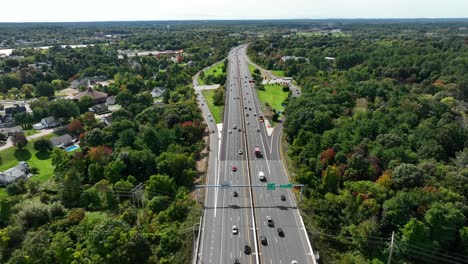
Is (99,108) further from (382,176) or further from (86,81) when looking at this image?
(382,176)

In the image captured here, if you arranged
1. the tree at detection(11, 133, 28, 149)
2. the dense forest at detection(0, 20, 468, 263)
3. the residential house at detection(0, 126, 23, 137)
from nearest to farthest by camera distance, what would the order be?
the dense forest at detection(0, 20, 468, 263), the tree at detection(11, 133, 28, 149), the residential house at detection(0, 126, 23, 137)

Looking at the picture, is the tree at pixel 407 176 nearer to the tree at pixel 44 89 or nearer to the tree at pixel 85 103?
the tree at pixel 85 103

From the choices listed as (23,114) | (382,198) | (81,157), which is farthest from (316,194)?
(23,114)

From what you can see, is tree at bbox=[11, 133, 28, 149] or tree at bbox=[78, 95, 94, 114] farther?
tree at bbox=[78, 95, 94, 114]

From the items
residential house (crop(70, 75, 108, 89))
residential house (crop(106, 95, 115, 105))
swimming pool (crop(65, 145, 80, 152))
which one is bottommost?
swimming pool (crop(65, 145, 80, 152))

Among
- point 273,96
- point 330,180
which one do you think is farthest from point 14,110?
point 330,180

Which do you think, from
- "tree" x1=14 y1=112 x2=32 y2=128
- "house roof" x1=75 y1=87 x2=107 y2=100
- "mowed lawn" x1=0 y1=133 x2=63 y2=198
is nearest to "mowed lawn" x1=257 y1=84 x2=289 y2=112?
"house roof" x1=75 y1=87 x2=107 y2=100

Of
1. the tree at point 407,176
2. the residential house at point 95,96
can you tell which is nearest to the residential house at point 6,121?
the residential house at point 95,96

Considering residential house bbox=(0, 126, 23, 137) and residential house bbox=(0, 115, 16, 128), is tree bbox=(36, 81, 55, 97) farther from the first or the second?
residential house bbox=(0, 126, 23, 137)
